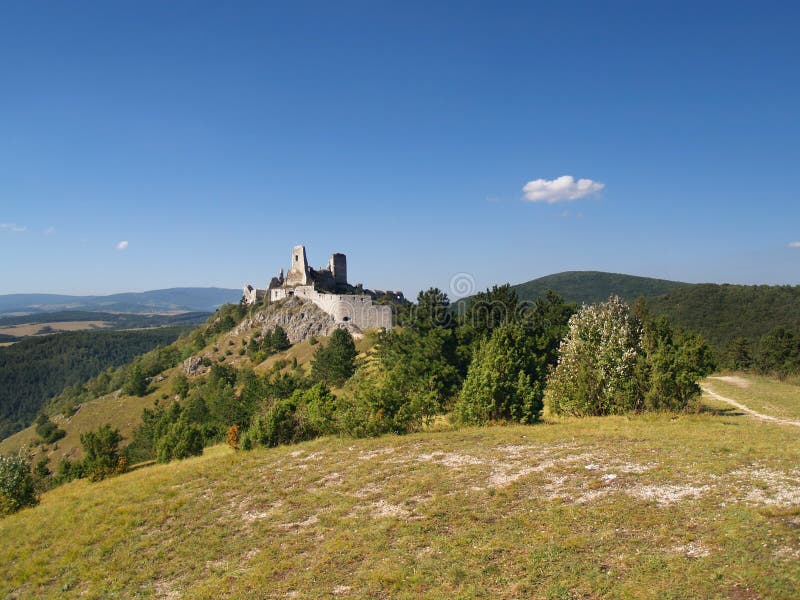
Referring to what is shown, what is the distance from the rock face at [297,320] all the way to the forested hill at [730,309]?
60.6 meters

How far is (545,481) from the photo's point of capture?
12.5m

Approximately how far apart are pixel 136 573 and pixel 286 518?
3.72 meters

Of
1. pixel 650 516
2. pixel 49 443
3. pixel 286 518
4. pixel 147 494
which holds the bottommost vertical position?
pixel 49 443

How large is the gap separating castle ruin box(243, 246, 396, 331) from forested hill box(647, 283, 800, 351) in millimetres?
53083

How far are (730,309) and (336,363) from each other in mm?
84371

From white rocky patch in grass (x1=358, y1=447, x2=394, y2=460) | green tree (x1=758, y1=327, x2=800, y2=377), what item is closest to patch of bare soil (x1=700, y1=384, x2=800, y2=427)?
white rocky patch in grass (x1=358, y1=447, x2=394, y2=460)

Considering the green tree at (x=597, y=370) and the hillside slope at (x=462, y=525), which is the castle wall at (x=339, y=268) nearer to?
the green tree at (x=597, y=370)

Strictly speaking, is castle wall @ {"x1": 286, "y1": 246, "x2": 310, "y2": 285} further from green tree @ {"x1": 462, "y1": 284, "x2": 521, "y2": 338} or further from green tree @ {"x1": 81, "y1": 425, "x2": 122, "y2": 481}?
green tree @ {"x1": 462, "y1": 284, "x2": 521, "y2": 338}

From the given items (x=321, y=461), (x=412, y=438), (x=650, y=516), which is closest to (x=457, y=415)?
(x=412, y=438)

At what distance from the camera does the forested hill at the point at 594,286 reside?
157 meters

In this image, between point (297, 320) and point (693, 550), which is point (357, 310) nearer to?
point (297, 320)

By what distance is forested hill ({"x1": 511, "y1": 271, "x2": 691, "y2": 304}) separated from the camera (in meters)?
157

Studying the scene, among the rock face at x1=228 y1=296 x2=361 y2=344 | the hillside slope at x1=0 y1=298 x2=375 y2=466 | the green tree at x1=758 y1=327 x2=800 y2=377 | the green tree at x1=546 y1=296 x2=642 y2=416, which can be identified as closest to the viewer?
the green tree at x1=546 y1=296 x2=642 y2=416

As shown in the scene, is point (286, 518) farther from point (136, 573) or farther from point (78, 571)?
point (78, 571)
